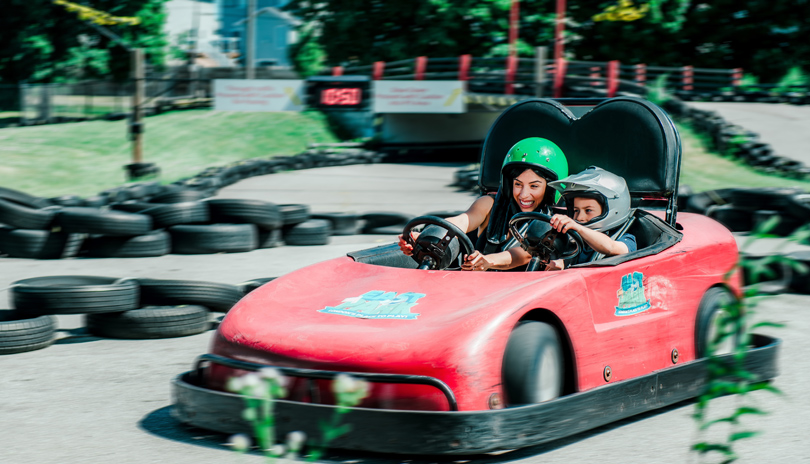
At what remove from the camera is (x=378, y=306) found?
139 inches

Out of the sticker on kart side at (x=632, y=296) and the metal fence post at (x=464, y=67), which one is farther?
the metal fence post at (x=464, y=67)

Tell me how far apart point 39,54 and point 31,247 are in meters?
28.8

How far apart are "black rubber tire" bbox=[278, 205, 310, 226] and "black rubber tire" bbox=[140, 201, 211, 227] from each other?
2.75 feet

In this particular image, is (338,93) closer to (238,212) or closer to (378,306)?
(238,212)

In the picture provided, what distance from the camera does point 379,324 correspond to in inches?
132

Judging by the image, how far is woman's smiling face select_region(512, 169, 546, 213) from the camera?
4406 millimetres

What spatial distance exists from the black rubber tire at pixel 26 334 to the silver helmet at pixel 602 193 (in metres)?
2.86

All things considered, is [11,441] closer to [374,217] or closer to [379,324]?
[379,324]

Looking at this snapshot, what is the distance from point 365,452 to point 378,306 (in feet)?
1.85

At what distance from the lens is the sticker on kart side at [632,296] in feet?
12.3

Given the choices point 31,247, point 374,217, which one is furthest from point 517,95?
point 31,247

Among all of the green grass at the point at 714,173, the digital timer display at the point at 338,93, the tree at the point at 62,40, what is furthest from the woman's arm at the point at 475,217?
Result: the tree at the point at 62,40

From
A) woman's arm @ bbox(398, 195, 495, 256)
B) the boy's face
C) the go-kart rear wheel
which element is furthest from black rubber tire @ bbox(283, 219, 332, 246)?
the go-kart rear wheel

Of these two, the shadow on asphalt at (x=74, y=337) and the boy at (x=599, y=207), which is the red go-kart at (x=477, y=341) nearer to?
the boy at (x=599, y=207)
